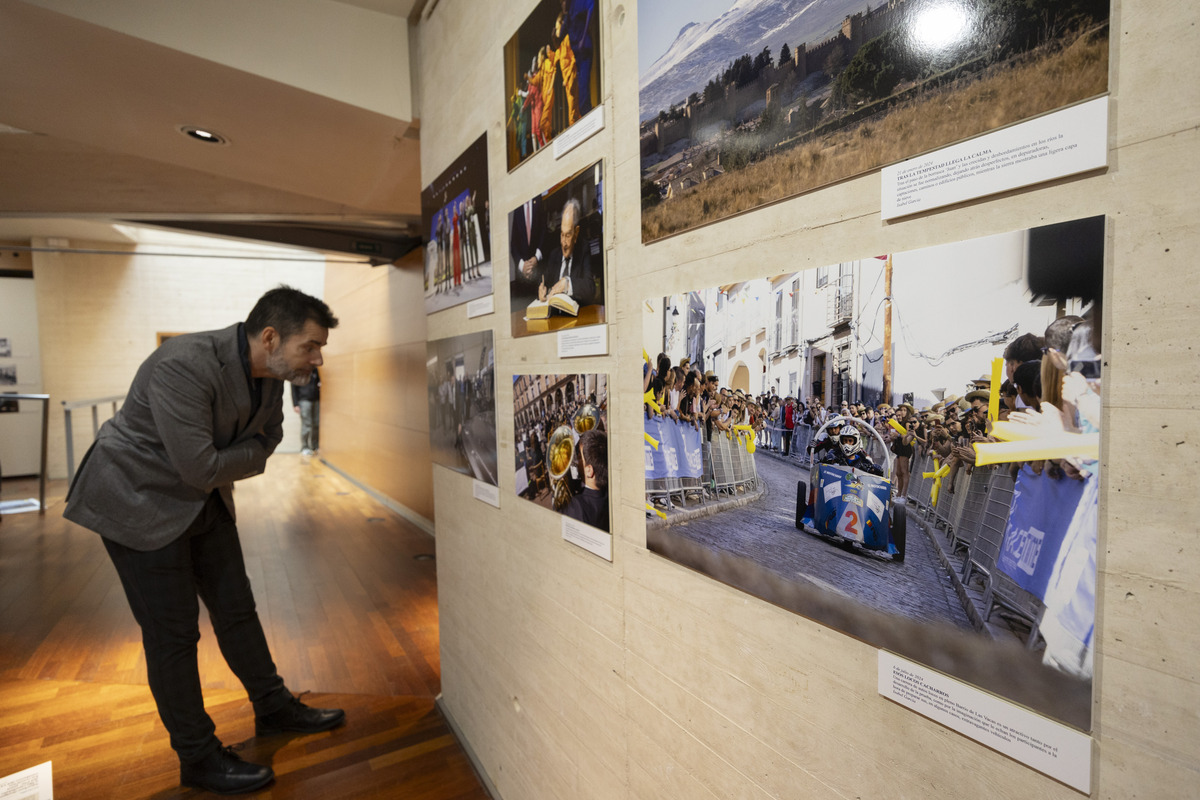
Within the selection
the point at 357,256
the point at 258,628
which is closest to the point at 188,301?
the point at 357,256

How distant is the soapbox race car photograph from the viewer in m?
0.81

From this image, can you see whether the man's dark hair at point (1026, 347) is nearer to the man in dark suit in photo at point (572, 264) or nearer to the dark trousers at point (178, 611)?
the man in dark suit in photo at point (572, 264)

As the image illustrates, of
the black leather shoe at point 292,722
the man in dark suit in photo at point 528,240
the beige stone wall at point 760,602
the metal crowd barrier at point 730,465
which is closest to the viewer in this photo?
the beige stone wall at point 760,602

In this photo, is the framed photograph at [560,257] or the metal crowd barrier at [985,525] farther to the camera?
the framed photograph at [560,257]

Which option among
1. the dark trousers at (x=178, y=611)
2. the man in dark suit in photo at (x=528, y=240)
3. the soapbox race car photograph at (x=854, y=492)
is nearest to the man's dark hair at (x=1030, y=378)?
the soapbox race car photograph at (x=854, y=492)

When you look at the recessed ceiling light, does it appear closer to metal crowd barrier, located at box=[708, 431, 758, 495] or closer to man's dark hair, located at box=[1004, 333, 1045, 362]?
metal crowd barrier, located at box=[708, 431, 758, 495]

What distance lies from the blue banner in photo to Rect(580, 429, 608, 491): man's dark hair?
834 mm

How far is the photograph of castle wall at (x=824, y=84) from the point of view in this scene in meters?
0.66

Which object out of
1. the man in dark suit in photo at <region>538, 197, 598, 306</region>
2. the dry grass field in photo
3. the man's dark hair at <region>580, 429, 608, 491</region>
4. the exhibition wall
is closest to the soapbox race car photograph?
the dry grass field in photo

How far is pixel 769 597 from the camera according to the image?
100cm

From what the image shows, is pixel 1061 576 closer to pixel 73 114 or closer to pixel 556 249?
pixel 556 249

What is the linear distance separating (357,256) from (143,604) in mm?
5001
